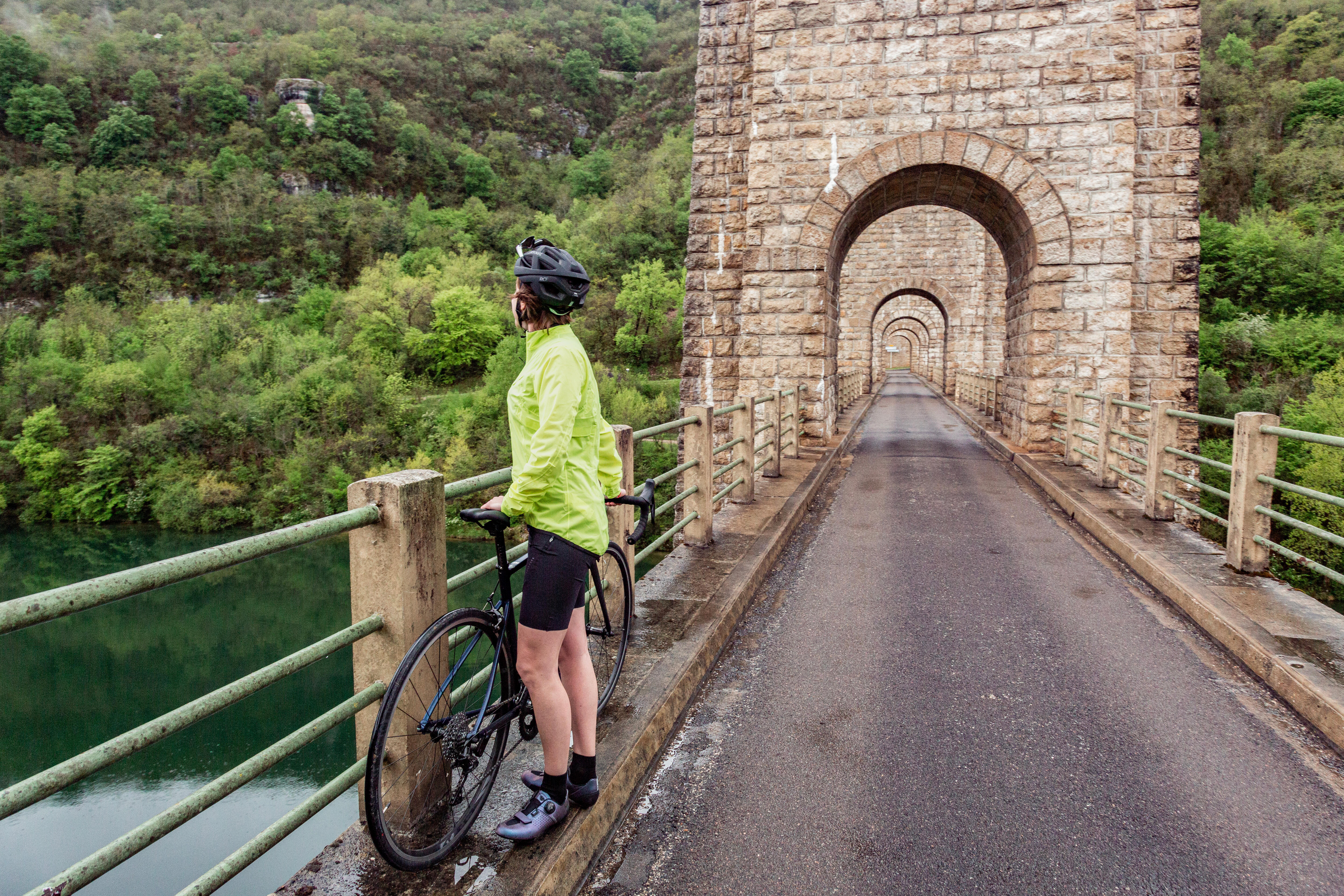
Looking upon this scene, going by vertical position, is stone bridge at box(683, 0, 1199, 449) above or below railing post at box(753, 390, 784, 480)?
above

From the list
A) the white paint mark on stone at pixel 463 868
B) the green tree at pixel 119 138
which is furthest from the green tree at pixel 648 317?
the green tree at pixel 119 138

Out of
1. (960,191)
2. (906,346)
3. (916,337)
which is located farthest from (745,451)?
(906,346)

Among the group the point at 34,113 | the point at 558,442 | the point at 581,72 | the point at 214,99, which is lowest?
the point at 558,442

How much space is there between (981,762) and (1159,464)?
4.81 metres

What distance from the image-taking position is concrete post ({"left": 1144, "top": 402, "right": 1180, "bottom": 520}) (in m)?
6.75

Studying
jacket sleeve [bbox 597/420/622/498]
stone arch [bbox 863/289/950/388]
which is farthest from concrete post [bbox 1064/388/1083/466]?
stone arch [bbox 863/289/950/388]

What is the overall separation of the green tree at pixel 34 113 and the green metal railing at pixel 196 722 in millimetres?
105132

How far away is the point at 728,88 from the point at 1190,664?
1160 cm

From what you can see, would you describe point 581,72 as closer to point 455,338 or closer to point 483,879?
point 455,338

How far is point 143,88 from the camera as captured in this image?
8838 centimetres

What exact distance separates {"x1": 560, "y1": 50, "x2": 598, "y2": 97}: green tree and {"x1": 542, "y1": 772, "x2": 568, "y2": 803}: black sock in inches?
4896

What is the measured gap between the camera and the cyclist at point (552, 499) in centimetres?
212

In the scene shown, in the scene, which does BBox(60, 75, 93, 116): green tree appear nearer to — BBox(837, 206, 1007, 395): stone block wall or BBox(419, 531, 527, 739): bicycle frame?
BBox(837, 206, 1007, 395): stone block wall

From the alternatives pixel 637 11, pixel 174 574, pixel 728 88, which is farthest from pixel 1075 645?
pixel 637 11
